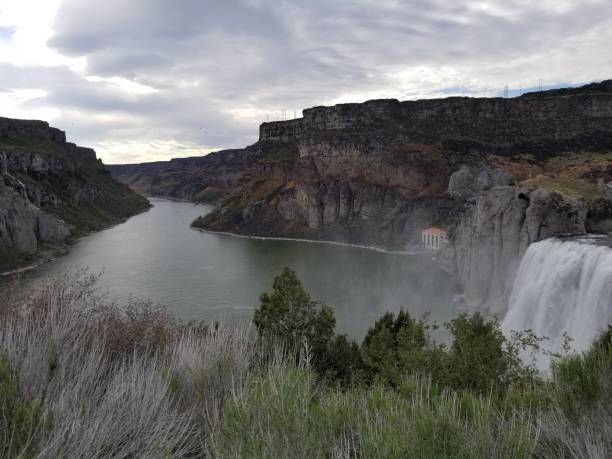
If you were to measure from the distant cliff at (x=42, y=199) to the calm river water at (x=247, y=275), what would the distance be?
452 centimetres

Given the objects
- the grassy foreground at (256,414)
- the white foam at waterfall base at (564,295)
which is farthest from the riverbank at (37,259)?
the white foam at waterfall base at (564,295)

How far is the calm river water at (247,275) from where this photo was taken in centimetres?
4088

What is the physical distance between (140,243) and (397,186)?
4973cm

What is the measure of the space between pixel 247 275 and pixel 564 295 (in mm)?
37408

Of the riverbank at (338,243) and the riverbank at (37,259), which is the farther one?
the riverbank at (338,243)

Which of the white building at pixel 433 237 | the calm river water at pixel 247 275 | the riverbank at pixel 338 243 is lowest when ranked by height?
the calm river water at pixel 247 275

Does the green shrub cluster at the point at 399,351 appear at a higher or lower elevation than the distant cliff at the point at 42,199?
lower

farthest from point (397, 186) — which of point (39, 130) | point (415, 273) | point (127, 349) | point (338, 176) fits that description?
point (39, 130)

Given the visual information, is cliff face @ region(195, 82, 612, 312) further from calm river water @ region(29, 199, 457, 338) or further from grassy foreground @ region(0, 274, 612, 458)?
grassy foreground @ region(0, 274, 612, 458)

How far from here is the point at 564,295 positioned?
24.3 m

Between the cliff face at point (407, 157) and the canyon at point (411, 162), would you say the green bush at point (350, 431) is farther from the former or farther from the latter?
the cliff face at point (407, 157)

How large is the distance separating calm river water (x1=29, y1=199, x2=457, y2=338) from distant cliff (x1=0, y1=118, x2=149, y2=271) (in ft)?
14.8

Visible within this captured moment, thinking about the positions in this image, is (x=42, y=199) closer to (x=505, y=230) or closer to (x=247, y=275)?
(x=247, y=275)

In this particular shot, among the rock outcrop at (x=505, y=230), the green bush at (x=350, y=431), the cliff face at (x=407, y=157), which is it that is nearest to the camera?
the green bush at (x=350, y=431)
